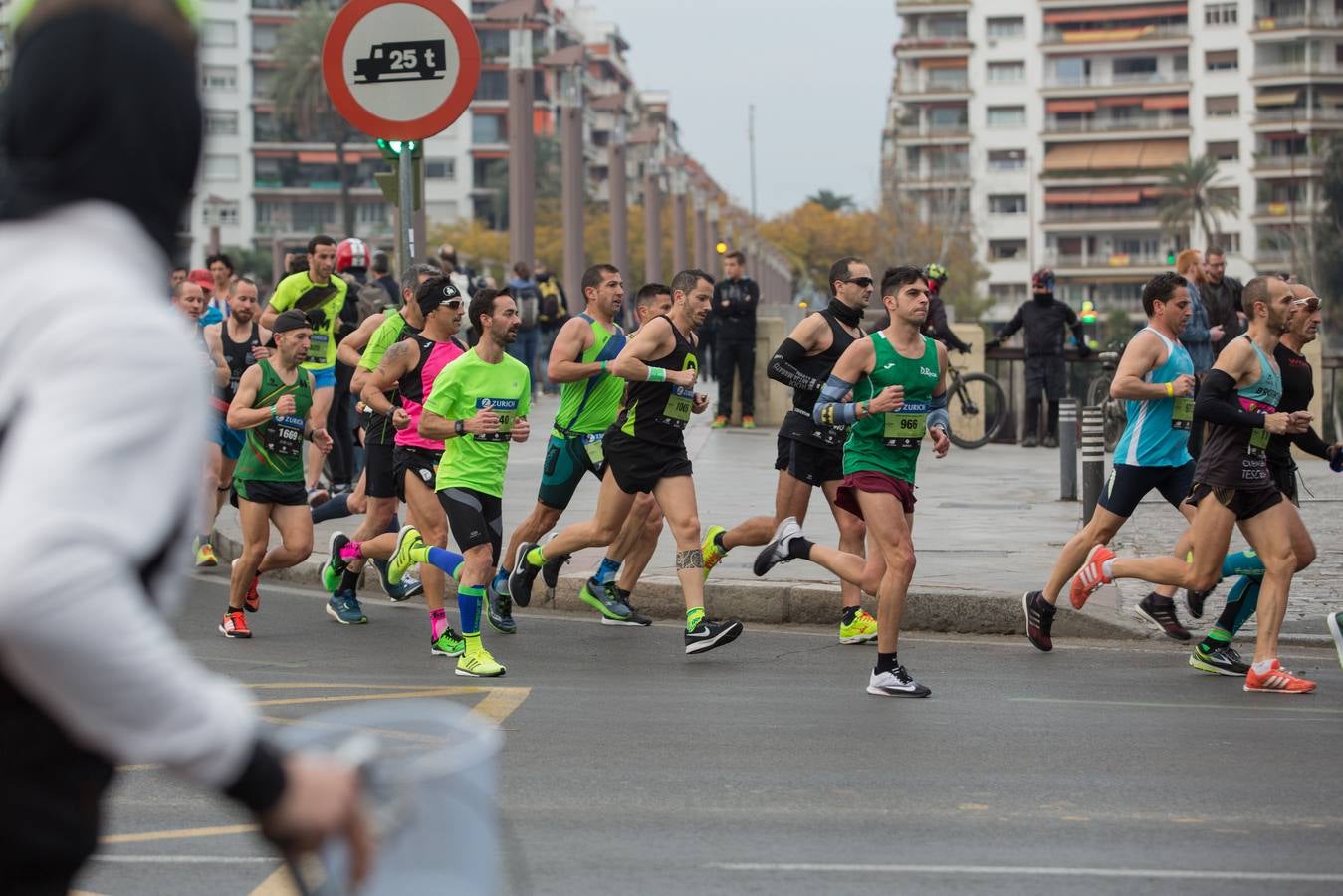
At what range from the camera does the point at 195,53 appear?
2080mm

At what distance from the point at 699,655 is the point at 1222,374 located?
280 centimetres

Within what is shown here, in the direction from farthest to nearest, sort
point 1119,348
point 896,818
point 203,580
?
point 1119,348
point 203,580
point 896,818

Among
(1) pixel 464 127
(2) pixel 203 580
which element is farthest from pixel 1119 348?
(1) pixel 464 127

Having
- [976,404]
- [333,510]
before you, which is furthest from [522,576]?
[976,404]

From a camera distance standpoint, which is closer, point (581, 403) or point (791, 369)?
point (791, 369)

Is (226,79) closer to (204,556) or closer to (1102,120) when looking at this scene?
(1102,120)

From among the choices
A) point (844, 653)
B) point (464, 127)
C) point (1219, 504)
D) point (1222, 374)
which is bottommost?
point (844, 653)

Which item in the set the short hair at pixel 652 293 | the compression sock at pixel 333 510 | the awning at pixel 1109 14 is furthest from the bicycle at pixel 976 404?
the awning at pixel 1109 14

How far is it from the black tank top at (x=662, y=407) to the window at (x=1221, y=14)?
13106 centimetres

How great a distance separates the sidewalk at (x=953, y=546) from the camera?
35.3 ft

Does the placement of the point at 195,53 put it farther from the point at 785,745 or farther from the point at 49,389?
the point at 785,745

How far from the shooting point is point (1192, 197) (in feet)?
425

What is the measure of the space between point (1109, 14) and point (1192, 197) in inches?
→ 684

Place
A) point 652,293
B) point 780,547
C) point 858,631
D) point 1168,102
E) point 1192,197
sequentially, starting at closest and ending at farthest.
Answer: point 780,547 → point 858,631 → point 652,293 → point 1192,197 → point 1168,102
